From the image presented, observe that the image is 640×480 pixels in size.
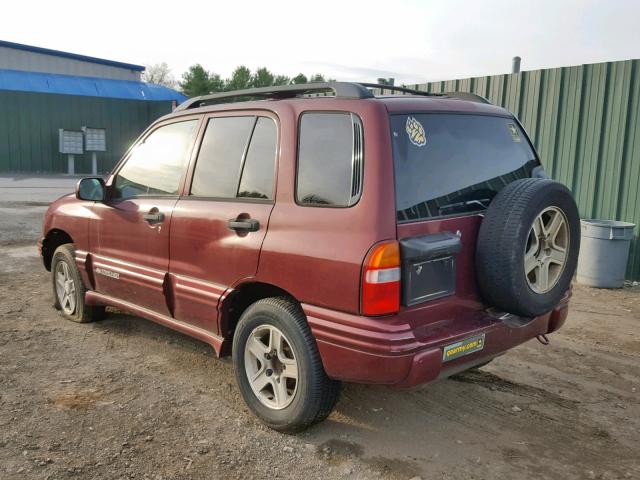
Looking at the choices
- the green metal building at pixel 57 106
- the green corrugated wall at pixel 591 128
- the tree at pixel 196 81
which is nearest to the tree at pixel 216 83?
the tree at pixel 196 81

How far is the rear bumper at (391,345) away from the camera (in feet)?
8.81

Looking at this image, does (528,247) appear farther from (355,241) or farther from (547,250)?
(355,241)

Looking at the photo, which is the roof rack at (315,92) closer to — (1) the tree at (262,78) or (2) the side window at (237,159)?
(2) the side window at (237,159)

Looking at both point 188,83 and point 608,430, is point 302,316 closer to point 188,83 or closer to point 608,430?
point 608,430

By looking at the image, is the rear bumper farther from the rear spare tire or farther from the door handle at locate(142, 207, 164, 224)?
the door handle at locate(142, 207, 164, 224)

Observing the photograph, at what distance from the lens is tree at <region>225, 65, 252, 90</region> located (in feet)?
141

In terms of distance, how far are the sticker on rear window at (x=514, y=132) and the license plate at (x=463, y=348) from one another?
4.31ft

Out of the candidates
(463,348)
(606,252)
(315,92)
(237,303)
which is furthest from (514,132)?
(606,252)

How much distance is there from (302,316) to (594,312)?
13.4 feet

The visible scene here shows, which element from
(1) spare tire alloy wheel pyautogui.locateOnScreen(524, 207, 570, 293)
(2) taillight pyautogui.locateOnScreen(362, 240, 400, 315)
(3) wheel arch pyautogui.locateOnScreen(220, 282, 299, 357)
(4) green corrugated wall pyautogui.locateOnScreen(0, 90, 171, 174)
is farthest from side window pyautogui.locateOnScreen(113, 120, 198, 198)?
(4) green corrugated wall pyautogui.locateOnScreen(0, 90, 171, 174)

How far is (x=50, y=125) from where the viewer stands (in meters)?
21.2

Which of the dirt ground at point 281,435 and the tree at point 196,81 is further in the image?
the tree at point 196,81

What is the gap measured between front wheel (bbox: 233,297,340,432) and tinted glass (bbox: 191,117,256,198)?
0.81 meters

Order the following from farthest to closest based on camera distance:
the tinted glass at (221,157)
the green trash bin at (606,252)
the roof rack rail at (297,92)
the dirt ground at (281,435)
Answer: the green trash bin at (606,252), the tinted glass at (221,157), the roof rack rail at (297,92), the dirt ground at (281,435)
